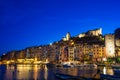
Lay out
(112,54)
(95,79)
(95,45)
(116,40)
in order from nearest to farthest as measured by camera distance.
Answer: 1. (95,79)
2. (112,54)
3. (116,40)
4. (95,45)

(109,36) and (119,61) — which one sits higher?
(109,36)

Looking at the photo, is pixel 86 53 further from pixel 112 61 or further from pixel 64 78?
pixel 64 78

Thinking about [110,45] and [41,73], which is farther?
[110,45]

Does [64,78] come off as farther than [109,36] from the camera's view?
No

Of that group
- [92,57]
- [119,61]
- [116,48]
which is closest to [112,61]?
[119,61]

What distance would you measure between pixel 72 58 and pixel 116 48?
3799cm

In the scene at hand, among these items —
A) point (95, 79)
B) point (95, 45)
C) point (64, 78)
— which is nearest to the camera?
point (95, 79)

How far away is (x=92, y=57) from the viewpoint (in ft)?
626

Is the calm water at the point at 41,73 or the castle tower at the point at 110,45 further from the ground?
the castle tower at the point at 110,45

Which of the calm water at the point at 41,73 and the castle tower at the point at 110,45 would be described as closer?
the calm water at the point at 41,73

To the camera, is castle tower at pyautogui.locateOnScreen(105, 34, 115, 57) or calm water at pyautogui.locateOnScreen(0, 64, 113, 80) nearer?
calm water at pyautogui.locateOnScreen(0, 64, 113, 80)

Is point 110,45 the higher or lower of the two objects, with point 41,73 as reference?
higher

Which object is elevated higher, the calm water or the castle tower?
the castle tower

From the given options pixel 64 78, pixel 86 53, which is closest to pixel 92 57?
pixel 86 53
